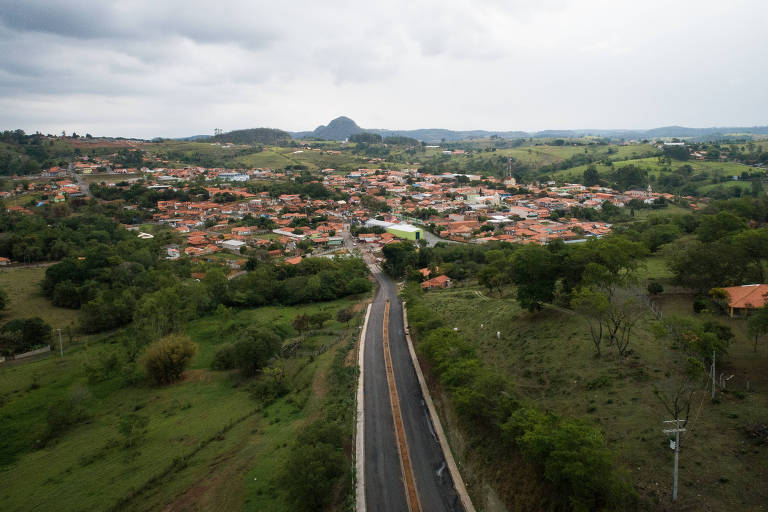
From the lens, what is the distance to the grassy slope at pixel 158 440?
52.5 feet

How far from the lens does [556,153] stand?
137 metres

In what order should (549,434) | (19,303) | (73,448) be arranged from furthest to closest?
(19,303), (73,448), (549,434)

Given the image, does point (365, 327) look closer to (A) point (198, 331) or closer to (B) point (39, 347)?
(A) point (198, 331)

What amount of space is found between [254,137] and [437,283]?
170 m

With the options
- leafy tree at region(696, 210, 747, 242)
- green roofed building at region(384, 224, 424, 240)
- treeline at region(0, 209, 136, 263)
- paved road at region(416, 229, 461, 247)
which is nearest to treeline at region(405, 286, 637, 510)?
leafy tree at region(696, 210, 747, 242)

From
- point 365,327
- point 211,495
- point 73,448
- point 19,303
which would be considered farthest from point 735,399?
point 19,303

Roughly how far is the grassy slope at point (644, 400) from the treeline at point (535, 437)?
1.25 m

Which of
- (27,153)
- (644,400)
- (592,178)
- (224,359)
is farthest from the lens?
(27,153)

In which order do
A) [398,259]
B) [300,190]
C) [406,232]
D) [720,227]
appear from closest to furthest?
[720,227], [398,259], [406,232], [300,190]

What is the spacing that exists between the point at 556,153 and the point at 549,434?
140776mm

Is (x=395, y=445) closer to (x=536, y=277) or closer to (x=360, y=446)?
(x=360, y=446)

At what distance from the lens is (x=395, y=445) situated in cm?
1736

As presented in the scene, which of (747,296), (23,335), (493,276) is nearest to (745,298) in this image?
(747,296)

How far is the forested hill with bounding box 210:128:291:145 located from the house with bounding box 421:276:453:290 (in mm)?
159701
